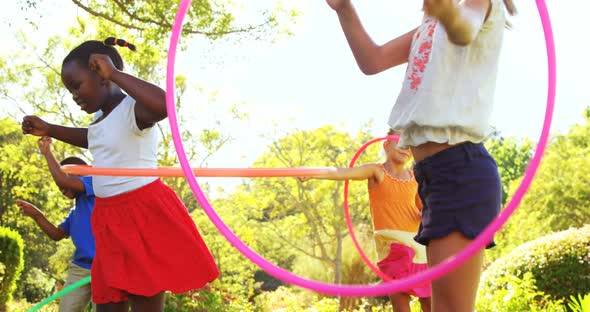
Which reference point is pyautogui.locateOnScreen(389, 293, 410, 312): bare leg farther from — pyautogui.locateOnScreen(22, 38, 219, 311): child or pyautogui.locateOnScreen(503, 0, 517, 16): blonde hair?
pyautogui.locateOnScreen(503, 0, 517, 16): blonde hair

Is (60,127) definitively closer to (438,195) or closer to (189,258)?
(189,258)

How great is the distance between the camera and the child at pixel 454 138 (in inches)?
93.4

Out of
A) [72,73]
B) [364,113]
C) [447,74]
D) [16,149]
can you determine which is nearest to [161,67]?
[16,149]

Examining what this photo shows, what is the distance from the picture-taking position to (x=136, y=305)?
138 inches

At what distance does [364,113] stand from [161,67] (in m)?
6.48

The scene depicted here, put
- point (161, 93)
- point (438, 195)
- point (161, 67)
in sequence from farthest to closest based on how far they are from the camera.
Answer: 1. point (161, 67)
2. point (161, 93)
3. point (438, 195)

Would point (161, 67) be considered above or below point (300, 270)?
above

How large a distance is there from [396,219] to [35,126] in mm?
2665

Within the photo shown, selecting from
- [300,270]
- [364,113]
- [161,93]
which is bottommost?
[300,270]

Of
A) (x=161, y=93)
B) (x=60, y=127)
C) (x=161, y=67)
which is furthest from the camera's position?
(x=161, y=67)

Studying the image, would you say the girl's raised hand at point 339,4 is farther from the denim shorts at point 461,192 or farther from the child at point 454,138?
the denim shorts at point 461,192

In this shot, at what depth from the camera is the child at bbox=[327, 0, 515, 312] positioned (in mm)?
2371

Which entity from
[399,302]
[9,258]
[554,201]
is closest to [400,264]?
[399,302]

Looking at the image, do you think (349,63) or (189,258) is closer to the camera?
(189,258)
